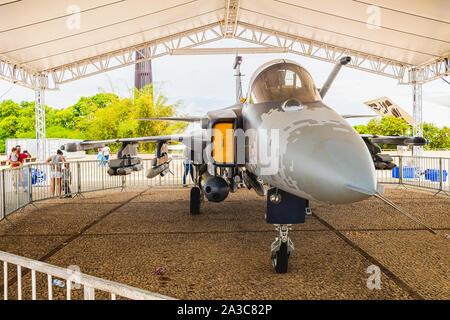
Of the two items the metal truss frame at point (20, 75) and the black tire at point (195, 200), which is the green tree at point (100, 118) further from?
the black tire at point (195, 200)

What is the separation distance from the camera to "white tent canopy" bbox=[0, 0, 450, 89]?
9.05 m

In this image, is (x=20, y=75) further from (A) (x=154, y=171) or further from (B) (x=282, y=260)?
(B) (x=282, y=260)

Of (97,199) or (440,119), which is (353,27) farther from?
(440,119)

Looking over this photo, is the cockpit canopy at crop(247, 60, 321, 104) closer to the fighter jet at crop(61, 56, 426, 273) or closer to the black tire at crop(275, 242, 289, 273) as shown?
the fighter jet at crop(61, 56, 426, 273)

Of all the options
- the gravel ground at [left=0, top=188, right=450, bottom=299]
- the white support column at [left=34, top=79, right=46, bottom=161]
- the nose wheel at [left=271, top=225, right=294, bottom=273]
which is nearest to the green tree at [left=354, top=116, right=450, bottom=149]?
the gravel ground at [left=0, top=188, right=450, bottom=299]

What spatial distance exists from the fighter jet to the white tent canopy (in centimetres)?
704

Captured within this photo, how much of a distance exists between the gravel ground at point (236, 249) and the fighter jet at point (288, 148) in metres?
0.59

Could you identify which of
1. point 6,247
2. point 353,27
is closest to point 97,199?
point 6,247

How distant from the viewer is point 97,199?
9.43 meters

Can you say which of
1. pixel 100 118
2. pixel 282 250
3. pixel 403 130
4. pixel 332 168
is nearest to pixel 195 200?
pixel 282 250

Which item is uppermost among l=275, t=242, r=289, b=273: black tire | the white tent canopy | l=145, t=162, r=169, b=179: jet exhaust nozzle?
the white tent canopy

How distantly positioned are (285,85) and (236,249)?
2527mm

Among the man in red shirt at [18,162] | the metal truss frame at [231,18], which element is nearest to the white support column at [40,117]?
the man in red shirt at [18,162]

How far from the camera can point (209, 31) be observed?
1543 centimetres
